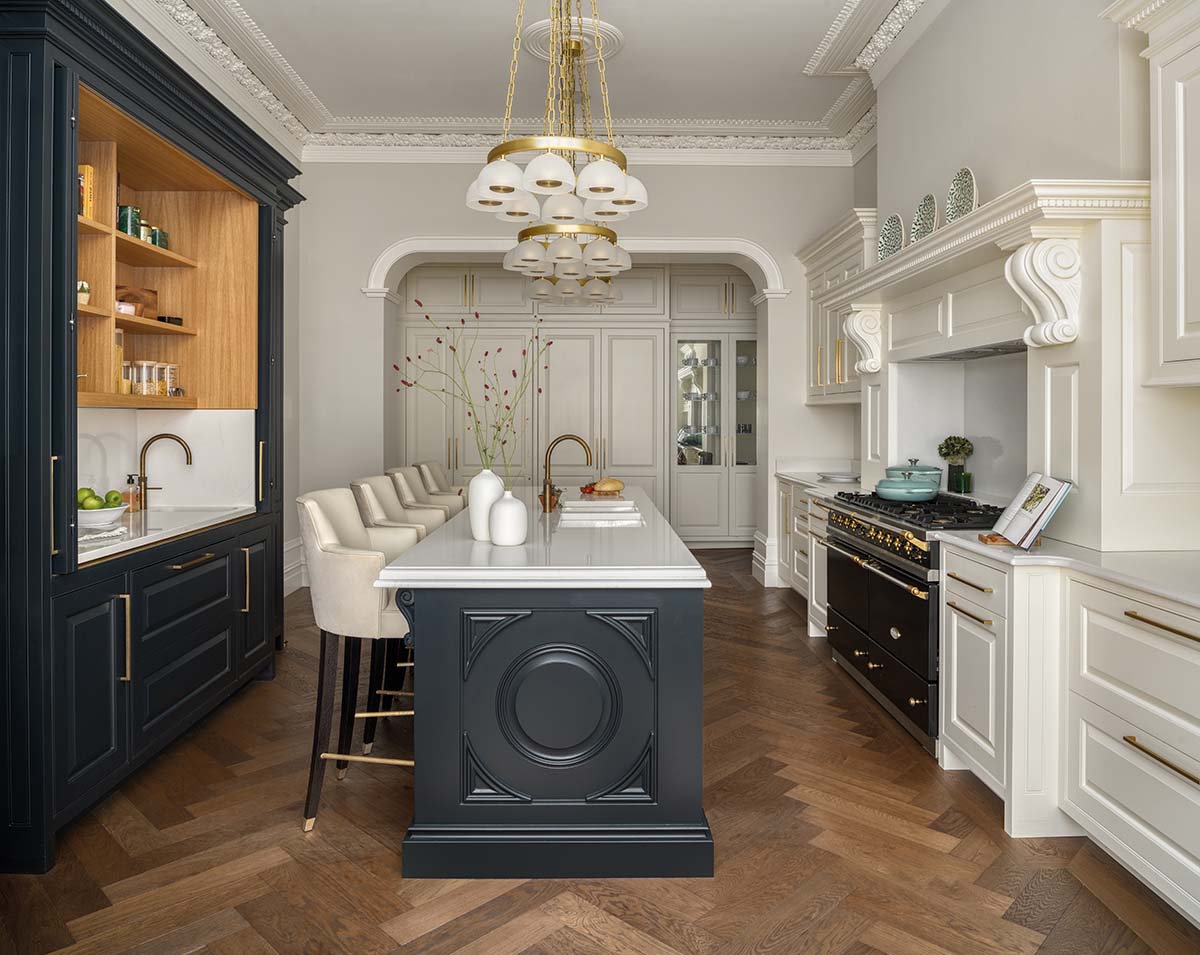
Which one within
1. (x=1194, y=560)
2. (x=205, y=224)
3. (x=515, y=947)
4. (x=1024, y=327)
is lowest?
(x=515, y=947)

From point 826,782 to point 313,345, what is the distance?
497cm

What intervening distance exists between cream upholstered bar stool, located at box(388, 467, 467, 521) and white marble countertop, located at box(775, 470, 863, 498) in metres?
2.14

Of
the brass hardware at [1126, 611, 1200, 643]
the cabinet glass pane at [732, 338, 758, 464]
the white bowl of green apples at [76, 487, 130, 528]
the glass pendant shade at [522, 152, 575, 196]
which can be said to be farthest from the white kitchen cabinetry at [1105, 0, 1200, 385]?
the cabinet glass pane at [732, 338, 758, 464]

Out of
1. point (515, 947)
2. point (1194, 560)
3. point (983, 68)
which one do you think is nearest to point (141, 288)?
point (515, 947)

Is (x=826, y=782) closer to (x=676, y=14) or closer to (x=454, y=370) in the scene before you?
(x=676, y=14)

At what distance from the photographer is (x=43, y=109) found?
2.37 metres

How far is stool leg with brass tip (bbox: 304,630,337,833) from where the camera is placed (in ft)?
8.55

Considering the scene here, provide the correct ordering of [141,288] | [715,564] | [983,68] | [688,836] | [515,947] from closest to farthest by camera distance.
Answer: [515,947]
[688,836]
[983,68]
[141,288]
[715,564]

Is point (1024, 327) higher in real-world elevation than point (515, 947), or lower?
higher

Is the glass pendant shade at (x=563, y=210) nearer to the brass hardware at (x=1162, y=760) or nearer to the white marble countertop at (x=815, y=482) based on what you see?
the white marble countertop at (x=815, y=482)

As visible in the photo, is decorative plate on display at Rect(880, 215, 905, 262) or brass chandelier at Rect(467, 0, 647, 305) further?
decorative plate on display at Rect(880, 215, 905, 262)

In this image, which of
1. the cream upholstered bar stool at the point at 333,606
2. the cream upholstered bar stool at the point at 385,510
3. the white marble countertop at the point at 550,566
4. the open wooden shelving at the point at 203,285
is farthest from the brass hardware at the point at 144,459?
the white marble countertop at the point at 550,566

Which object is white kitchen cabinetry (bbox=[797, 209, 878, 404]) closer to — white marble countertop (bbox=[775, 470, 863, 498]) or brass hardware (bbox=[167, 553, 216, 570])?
white marble countertop (bbox=[775, 470, 863, 498])

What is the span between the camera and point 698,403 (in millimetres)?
8422
